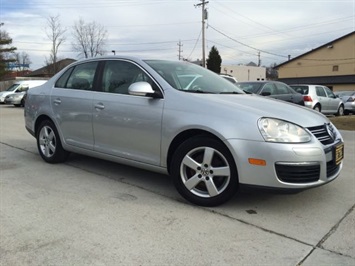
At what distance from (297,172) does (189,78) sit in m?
1.73

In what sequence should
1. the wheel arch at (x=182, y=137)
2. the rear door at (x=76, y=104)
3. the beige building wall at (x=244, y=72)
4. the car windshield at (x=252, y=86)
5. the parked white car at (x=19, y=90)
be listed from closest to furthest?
the wheel arch at (x=182, y=137) < the rear door at (x=76, y=104) < the car windshield at (x=252, y=86) < the parked white car at (x=19, y=90) < the beige building wall at (x=244, y=72)

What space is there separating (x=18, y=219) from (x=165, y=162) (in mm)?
1564

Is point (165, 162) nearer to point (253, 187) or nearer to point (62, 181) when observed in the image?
point (253, 187)

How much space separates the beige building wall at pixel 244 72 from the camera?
67.1 meters

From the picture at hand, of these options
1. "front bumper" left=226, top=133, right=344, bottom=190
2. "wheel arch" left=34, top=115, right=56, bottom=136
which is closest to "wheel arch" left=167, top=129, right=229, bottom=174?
"front bumper" left=226, top=133, right=344, bottom=190

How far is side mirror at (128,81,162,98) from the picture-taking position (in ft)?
13.1

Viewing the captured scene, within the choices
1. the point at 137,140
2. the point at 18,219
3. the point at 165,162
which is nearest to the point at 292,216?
the point at 165,162

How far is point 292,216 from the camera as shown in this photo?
361cm

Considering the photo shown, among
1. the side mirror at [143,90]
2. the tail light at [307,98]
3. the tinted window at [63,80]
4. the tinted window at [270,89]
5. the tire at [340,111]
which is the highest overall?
the tinted window at [63,80]

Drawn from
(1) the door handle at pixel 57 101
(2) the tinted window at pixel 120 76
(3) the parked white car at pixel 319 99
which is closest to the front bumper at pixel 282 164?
(2) the tinted window at pixel 120 76

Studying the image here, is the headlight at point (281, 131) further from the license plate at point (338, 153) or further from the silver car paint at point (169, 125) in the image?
the license plate at point (338, 153)

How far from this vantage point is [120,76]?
466 centimetres

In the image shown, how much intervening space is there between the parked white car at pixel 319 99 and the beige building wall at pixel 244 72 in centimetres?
5006

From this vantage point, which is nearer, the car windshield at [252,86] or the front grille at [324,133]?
the front grille at [324,133]
